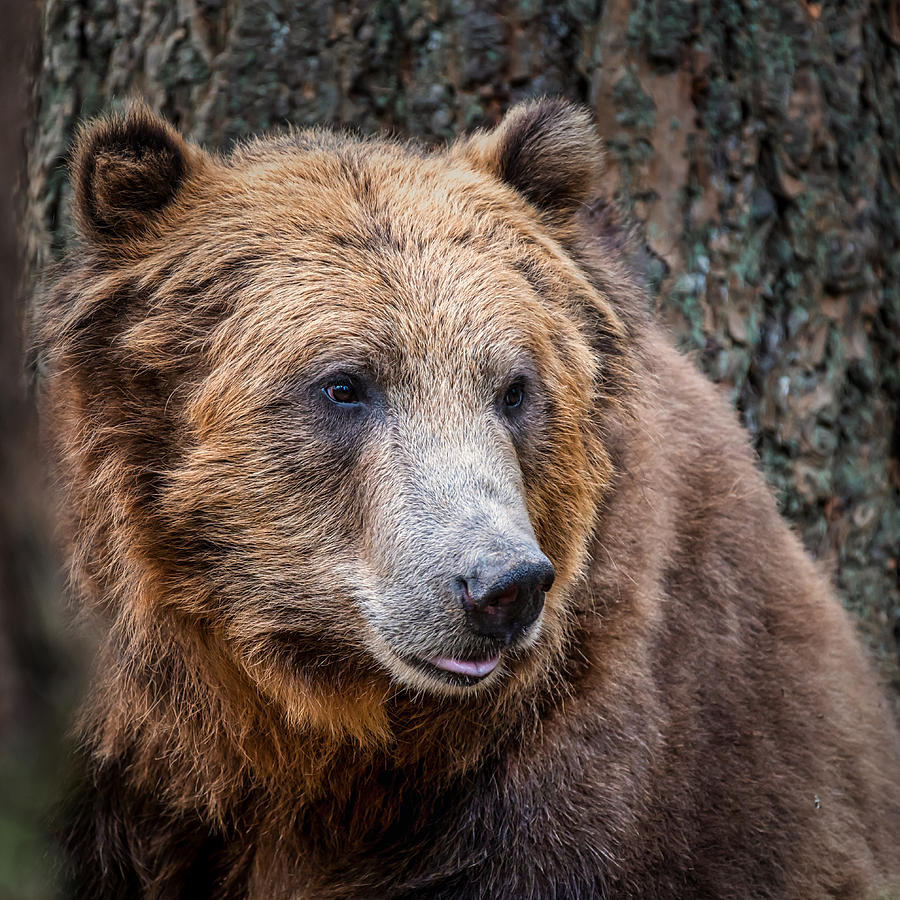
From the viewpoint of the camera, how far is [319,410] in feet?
12.0

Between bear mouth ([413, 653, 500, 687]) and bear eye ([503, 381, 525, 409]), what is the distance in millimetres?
786

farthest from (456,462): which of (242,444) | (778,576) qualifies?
(778,576)

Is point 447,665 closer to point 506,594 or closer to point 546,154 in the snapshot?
point 506,594

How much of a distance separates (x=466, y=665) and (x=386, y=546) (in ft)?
1.36

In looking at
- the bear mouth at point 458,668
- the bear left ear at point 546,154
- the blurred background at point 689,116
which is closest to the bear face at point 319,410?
the bear mouth at point 458,668

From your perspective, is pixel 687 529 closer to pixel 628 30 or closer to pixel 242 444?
pixel 242 444

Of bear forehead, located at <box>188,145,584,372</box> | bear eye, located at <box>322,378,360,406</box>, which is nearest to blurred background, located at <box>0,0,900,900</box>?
bear forehead, located at <box>188,145,584,372</box>

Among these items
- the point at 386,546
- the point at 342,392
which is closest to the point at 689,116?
the point at 342,392

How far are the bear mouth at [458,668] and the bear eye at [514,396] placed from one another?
2.58 ft

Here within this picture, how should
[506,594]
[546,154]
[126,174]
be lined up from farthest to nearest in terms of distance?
[546,154] → [126,174] → [506,594]

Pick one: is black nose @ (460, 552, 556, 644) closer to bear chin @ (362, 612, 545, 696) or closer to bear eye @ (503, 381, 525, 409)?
bear chin @ (362, 612, 545, 696)

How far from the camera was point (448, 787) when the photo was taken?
12.9ft

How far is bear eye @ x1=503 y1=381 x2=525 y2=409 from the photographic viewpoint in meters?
3.82

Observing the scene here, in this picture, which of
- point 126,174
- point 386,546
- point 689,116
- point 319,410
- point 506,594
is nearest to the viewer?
point 506,594
